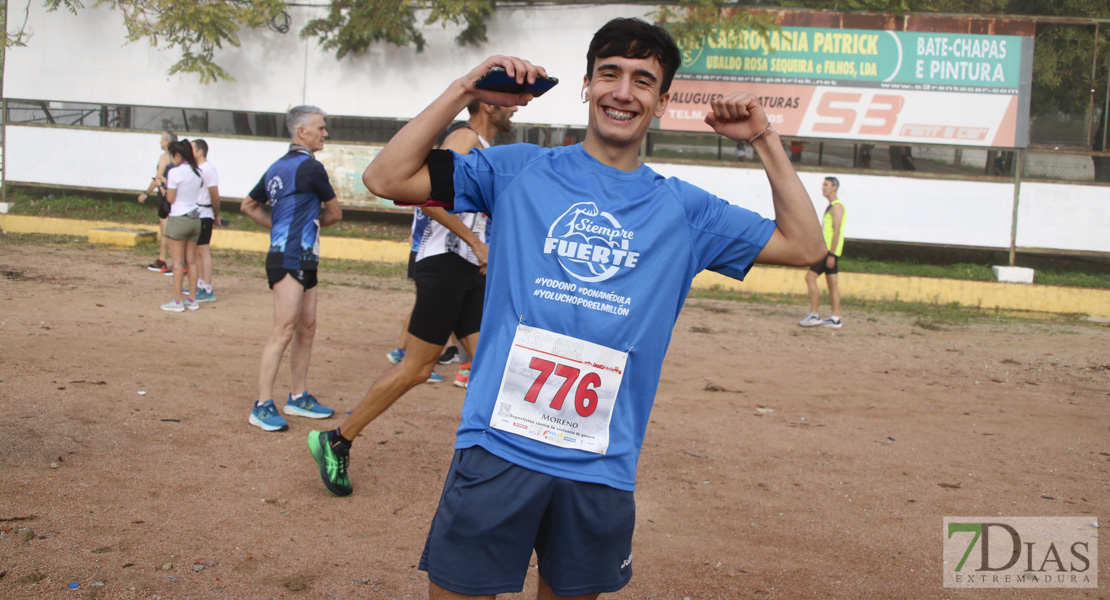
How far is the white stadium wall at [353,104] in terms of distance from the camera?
50.3 feet

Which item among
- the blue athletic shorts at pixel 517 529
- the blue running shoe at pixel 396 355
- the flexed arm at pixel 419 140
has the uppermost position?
the flexed arm at pixel 419 140

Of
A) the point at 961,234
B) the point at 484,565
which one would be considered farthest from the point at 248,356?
the point at 961,234

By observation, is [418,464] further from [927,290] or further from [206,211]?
[927,290]

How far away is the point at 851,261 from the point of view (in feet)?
52.6

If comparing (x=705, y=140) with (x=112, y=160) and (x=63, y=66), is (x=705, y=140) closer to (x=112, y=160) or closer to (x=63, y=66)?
(x=112, y=160)

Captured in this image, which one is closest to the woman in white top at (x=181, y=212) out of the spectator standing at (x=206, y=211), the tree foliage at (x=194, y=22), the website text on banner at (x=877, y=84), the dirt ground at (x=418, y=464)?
the spectator standing at (x=206, y=211)

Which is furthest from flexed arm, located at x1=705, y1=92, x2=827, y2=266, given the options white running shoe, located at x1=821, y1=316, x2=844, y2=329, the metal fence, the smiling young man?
the metal fence

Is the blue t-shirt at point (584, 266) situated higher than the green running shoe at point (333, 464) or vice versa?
the blue t-shirt at point (584, 266)

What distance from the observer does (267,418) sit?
17.7 feet

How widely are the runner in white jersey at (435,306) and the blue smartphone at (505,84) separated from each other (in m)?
2.12

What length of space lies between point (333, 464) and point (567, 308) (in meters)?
2.64

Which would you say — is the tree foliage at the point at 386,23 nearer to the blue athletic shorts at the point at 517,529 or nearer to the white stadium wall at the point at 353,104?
the white stadium wall at the point at 353,104

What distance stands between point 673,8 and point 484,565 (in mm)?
15421

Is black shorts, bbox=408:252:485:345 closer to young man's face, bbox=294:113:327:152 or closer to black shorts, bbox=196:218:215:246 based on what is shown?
young man's face, bbox=294:113:327:152
